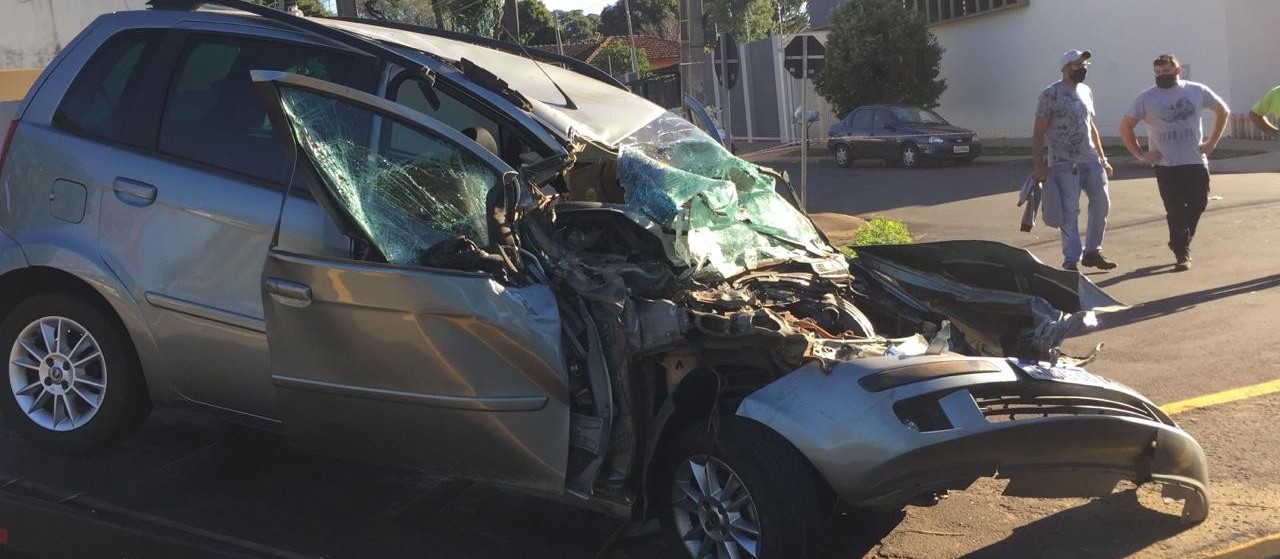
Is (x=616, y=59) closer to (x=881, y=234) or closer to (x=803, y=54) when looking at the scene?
(x=803, y=54)

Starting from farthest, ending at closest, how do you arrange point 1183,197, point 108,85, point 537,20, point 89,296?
point 537,20, point 1183,197, point 108,85, point 89,296

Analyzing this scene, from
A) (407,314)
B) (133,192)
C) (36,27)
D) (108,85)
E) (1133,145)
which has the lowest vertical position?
(407,314)

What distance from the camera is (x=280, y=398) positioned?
427 cm

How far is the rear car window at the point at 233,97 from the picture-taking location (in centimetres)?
454

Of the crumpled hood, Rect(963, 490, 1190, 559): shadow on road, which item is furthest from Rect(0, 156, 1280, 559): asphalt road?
the crumpled hood

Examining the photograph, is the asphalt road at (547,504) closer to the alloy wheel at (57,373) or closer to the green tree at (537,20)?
the alloy wheel at (57,373)

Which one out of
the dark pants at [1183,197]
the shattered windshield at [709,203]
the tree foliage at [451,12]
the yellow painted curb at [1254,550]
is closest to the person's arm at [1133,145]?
the dark pants at [1183,197]

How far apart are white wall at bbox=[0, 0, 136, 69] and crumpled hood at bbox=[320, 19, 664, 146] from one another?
1723 centimetres

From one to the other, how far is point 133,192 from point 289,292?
1.00 m

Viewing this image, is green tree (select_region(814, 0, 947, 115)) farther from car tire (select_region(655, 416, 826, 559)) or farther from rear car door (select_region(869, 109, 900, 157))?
car tire (select_region(655, 416, 826, 559))

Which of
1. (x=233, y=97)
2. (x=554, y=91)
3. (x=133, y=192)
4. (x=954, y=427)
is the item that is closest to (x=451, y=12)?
(x=554, y=91)

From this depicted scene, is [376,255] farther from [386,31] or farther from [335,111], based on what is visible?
[386,31]

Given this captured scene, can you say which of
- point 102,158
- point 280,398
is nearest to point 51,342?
point 102,158

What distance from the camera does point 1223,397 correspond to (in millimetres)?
6086
